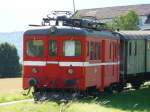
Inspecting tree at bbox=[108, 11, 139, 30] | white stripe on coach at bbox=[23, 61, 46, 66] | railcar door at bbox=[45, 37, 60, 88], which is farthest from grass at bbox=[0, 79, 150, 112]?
tree at bbox=[108, 11, 139, 30]

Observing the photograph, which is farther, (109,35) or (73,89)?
(109,35)

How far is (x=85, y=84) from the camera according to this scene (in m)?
21.7

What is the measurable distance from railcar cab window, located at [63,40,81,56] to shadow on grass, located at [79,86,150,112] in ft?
5.43

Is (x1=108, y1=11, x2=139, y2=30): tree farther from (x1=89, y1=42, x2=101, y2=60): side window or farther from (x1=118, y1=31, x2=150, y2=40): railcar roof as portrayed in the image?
(x1=89, y1=42, x2=101, y2=60): side window

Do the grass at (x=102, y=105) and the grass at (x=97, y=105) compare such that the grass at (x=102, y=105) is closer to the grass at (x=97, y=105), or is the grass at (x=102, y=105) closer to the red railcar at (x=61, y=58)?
the grass at (x=97, y=105)

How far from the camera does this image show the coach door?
873 inches

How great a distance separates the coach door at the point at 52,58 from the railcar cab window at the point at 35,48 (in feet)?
1.04

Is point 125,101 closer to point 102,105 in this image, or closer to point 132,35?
point 102,105

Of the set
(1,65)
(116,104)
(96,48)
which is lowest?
(1,65)

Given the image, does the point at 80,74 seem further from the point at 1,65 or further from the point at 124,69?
the point at 1,65

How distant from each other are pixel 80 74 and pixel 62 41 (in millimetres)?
1368

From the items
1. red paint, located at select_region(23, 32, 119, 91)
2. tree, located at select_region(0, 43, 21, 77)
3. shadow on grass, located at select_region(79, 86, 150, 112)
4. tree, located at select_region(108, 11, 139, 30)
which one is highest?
red paint, located at select_region(23, 32, 119, 91)

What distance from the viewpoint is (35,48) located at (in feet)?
74.8

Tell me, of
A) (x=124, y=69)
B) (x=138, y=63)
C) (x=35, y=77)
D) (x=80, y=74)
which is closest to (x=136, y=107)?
(x=80, y=74)
